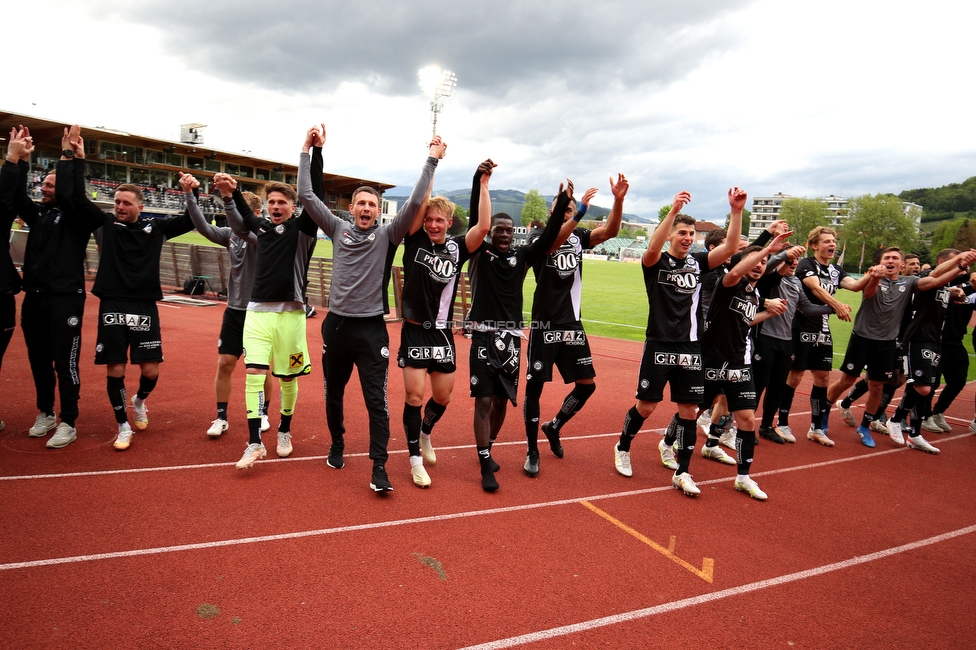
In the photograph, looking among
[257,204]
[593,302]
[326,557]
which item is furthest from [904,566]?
[593,302]

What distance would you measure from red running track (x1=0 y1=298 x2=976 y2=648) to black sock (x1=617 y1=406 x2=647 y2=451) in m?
0.33

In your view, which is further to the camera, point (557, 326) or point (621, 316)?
point (621, 316)

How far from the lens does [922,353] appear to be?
23.8 feet

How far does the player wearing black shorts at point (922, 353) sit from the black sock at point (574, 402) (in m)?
4.53

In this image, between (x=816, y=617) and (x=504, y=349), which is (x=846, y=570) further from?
(x=504, y=349)

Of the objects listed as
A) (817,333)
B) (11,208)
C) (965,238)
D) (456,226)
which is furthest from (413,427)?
(965,238)

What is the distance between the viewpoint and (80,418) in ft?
19.0

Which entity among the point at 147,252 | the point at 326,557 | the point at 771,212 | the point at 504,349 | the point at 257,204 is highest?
the point at 771,212

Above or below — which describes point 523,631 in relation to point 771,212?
below

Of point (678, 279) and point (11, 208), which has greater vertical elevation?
point (11, 208)

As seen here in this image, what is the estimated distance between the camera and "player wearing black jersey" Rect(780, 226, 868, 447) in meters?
6.64

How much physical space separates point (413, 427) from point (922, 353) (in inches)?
266

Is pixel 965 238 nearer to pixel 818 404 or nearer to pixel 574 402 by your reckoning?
pixel 818 404

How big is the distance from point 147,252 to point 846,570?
20.6ft
